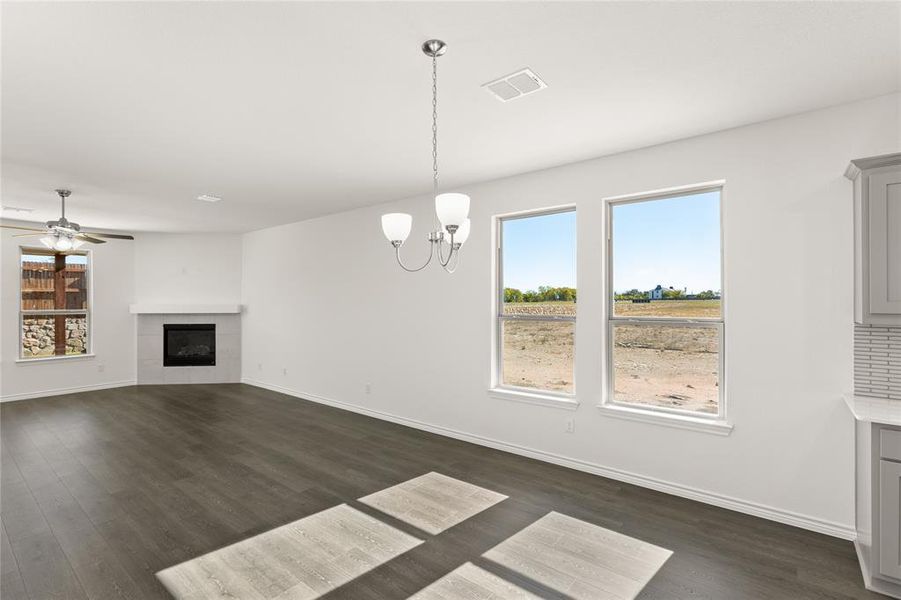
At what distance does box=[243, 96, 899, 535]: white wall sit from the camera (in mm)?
2922

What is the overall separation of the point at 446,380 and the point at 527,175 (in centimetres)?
235

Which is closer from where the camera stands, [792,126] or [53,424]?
[792,126]

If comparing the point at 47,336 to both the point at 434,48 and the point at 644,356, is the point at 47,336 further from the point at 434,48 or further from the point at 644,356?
the point at 644,356

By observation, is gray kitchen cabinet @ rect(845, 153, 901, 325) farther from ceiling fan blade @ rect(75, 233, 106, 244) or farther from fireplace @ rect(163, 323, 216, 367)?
fireplace @ rect(163, 323, 216, 367)

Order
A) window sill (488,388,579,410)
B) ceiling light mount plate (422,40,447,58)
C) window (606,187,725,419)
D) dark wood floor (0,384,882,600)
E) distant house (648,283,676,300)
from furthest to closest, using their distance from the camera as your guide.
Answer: window sill (488,388,579,410) → distant house (648,283,676,300) → window (606,187,725,419) → dark wood floor (0,384,882,600) → ceiling light mount plate (422,40,447,58)

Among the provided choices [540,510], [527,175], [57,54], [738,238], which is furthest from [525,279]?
[57,54]

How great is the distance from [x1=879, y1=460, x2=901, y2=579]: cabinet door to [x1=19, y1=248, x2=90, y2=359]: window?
9.23 meters

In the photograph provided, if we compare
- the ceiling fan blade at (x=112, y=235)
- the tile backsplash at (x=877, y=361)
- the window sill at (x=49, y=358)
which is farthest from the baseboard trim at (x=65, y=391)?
the tile backsplash at (x=877, y=361)

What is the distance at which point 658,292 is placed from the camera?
379cm

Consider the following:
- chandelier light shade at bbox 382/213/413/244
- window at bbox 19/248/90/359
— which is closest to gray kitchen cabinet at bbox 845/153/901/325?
chandelier light shade at bbox 382/213/413/244

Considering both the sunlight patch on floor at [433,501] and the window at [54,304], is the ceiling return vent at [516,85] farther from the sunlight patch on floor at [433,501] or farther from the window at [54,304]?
the window at [54,304]

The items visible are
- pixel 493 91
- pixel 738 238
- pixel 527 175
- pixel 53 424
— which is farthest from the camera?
pixel 53 424

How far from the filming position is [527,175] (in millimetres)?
4469

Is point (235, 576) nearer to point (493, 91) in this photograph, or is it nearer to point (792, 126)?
point (493, 91)
